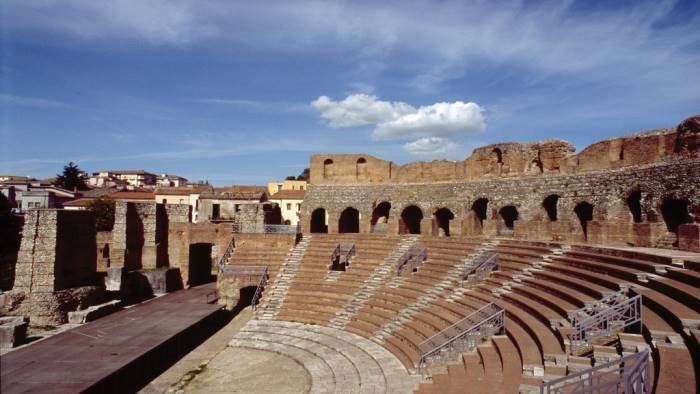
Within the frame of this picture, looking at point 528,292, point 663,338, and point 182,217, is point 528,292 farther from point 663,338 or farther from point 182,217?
point 182,217

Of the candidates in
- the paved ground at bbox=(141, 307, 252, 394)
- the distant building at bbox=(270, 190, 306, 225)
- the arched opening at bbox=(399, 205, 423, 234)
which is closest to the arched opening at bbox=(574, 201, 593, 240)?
the arched opening at bbox=(399, 205, 423, 234)

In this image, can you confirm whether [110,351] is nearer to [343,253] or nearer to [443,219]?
[343,253]

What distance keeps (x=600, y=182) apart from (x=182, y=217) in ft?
66.1

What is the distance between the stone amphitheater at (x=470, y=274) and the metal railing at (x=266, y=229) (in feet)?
0.35

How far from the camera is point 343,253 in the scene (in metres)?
20.8

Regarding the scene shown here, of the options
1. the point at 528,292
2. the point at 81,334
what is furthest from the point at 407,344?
the point at 81,334

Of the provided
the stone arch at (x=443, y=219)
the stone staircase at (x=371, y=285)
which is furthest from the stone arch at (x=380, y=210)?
the stone staircase at (x=371, y=285)

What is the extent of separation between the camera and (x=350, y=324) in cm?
1617

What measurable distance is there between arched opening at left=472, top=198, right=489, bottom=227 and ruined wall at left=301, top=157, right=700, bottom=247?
14 cm

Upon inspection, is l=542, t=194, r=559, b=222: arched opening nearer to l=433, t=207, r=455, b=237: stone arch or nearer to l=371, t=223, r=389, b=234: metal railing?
l=433, t=207, r=455, b=237: stone arch

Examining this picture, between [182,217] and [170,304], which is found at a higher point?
[182,217]

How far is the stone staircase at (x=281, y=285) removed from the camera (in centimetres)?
1814

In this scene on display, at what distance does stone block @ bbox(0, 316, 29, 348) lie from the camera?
1410cm

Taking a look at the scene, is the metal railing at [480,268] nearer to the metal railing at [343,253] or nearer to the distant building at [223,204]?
the metal railing at [343,253]
